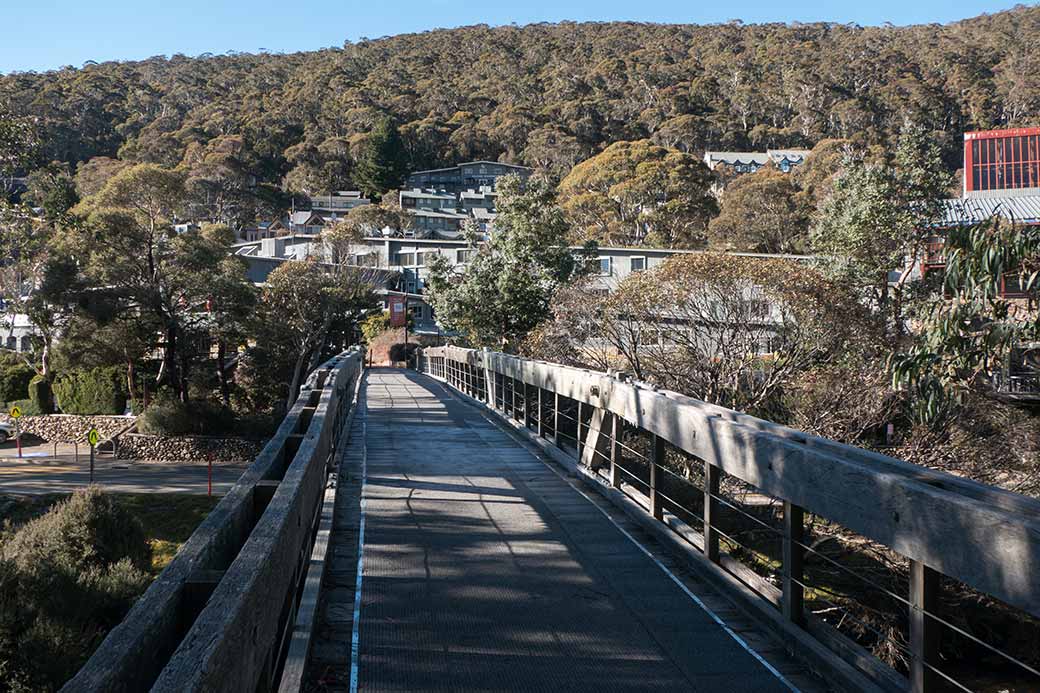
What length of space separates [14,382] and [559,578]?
184 feet

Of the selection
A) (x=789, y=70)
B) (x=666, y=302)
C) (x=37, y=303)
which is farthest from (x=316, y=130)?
(x=666, y=302)

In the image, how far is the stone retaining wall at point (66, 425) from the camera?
1886 inches

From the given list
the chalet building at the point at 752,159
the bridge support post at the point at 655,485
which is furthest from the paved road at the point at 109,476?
the chalet building at the point at 752,159

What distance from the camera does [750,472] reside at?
232 inches

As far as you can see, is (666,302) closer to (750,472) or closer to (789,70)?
(750,472)

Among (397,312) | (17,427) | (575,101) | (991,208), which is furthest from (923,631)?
(575,101)

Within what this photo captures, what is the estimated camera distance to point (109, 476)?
1567 inches

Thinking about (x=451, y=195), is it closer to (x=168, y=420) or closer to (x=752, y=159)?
(x=752, y=159)

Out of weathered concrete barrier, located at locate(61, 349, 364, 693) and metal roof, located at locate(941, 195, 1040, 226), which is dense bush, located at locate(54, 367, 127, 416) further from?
weathered concrete barrier, located at locate(61, 349, 364, 693)

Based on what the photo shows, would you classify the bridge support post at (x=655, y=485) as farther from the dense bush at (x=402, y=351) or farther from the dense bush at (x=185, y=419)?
the dense bush at (x=402, y=351)

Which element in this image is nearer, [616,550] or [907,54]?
[616,550]

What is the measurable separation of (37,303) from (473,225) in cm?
2134

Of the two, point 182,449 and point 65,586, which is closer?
point 65,586

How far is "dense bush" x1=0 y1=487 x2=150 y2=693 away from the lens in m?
10.5
